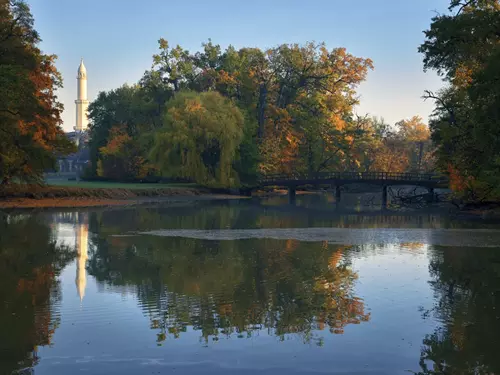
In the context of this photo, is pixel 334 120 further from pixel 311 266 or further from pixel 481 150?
pixel 311 266

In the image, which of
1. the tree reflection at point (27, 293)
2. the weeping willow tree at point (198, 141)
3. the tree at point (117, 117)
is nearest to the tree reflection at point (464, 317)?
the tree reflection at point (27, 293)

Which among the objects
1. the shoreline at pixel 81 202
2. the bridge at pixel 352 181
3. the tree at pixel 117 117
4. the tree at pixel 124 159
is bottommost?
the shoreline at pixel 81 202

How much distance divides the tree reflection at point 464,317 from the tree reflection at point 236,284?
200 centimetres

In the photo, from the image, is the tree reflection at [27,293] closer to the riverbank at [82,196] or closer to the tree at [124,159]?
the riverbank at [82,196]

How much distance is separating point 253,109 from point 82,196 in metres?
30.0

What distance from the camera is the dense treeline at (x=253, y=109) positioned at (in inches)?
3039

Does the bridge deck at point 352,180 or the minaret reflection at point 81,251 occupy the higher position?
the bridge deck at point 352,180

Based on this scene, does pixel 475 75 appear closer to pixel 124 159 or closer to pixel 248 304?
pixel 248 304

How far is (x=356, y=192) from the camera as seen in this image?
101 metres

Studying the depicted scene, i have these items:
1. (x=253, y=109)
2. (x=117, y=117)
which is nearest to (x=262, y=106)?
(x=253, y=109)

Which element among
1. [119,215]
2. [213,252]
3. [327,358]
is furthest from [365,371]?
[119,215]

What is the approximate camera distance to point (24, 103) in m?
47.5

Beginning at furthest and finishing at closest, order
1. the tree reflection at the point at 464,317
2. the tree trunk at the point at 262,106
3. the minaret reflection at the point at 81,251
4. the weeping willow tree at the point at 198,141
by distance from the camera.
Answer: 1. the tree trunk at the point at 262,106
2. the weeping willow tree at the point at 198,141
3. the minaret reflection at the point at 81,251
4. the tree reflection at the point at 464,317

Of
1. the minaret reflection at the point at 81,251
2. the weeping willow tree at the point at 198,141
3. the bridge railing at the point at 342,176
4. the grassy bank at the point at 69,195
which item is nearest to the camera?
the minaret reflection at the point at 81,251
